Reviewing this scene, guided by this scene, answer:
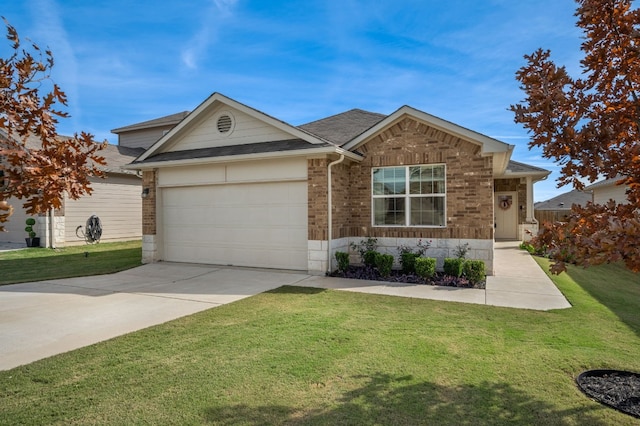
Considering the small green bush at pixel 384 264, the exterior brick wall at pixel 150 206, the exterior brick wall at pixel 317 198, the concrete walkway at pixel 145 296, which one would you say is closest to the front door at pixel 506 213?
the concrete walkway at pixel 145 296

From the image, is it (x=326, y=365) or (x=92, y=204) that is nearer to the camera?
(x=326, y=365)

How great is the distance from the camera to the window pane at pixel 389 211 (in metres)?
9.98

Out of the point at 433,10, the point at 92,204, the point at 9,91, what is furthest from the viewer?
the point at 92,204

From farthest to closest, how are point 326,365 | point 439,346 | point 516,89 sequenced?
point 439,346 → point 326,365 → point 516,89

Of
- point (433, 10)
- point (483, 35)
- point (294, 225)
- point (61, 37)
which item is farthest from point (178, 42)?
point (483, 35)

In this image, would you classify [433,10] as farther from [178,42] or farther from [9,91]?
[9,91]

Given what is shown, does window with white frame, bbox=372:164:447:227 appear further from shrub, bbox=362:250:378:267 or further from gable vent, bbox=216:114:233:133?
gable vent, bbox=216:114:233:133

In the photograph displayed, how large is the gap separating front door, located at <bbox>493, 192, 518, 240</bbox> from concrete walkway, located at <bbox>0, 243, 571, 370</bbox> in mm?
8382

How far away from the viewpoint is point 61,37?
27.0ft

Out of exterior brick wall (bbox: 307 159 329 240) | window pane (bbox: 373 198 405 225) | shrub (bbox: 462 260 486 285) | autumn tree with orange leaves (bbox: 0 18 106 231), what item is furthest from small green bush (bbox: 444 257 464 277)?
autumn tree with orange leaves (bbox: 0 18 106 231)

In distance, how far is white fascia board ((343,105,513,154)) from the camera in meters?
8.69

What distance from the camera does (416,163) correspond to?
9.66m

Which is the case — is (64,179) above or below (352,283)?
above

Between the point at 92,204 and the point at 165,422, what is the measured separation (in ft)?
53.7
